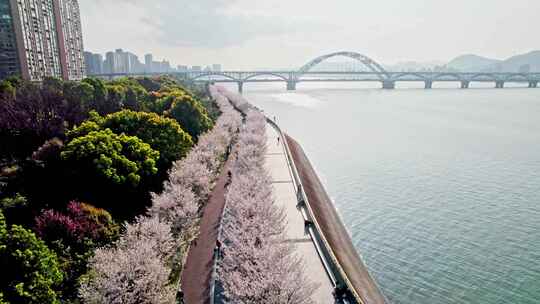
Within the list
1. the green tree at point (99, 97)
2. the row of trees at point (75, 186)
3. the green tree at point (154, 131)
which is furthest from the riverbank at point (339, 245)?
the green tree at point (99, 97)

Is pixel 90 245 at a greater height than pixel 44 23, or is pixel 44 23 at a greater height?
pixel 44 23

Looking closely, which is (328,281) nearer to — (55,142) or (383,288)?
(383,288)

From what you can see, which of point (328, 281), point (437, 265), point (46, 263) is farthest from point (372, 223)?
point (46, 263)

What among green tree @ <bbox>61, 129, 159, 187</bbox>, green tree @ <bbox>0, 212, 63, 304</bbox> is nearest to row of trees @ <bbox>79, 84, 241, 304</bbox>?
green tree @ <bbox>0, 212, 63, 304</bbox>

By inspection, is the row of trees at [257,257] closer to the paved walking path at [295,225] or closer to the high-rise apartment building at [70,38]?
the paved walking path at [295,225]

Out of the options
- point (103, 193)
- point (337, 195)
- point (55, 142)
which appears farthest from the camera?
point (337, 195)

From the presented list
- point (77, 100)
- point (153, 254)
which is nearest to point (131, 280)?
point (153, 254)
